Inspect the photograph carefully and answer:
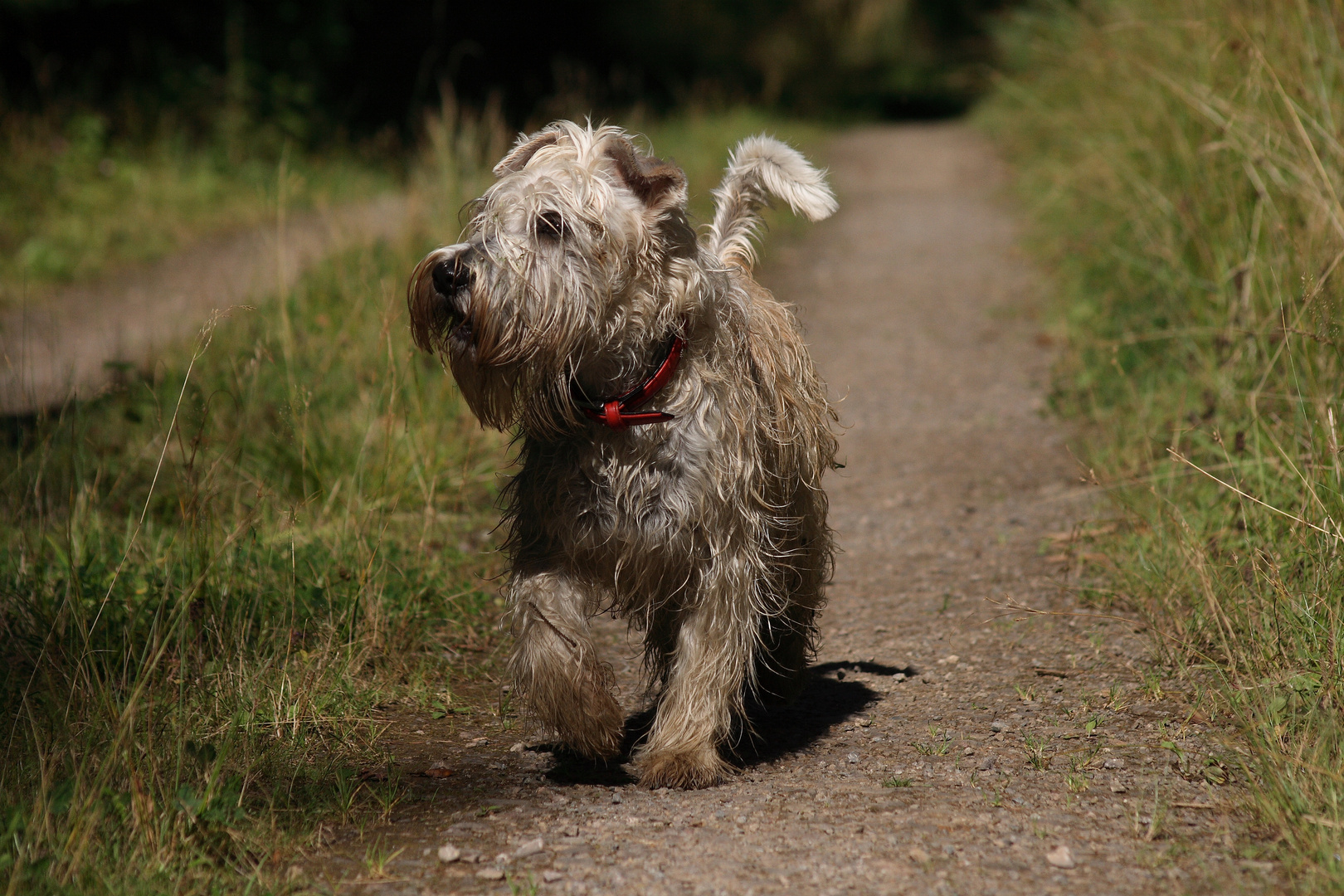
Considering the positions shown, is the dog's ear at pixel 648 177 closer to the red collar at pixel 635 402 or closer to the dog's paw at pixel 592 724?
the red collar at pixel 635 402

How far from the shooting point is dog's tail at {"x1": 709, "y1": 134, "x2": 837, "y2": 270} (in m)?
3.69

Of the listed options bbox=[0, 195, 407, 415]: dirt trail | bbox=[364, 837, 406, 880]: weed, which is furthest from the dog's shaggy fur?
bbox=[0, 195, 407, 415]: dirt trail

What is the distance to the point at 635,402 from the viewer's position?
10.7 feet

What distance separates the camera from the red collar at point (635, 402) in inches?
128

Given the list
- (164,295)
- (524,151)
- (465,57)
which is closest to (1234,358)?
(524,151)

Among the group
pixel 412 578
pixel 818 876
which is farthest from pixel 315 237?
pixel 818 876

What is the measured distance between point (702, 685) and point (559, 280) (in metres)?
1.22

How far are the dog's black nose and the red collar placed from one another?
16.3 inches

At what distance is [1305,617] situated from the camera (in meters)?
3.60

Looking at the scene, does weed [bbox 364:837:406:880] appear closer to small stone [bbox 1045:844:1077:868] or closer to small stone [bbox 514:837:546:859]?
small stone [bbox 514:837:546:859]

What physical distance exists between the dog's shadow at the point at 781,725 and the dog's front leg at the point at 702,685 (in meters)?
0.15

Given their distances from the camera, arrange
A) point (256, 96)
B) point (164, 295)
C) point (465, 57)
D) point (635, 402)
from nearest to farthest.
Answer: point (635, 402), point (164, 295), point (256, 96), point (465, 57)

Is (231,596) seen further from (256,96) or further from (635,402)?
(256,96)

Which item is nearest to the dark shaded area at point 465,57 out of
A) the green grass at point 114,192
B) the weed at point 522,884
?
the green grass at point 114,192
